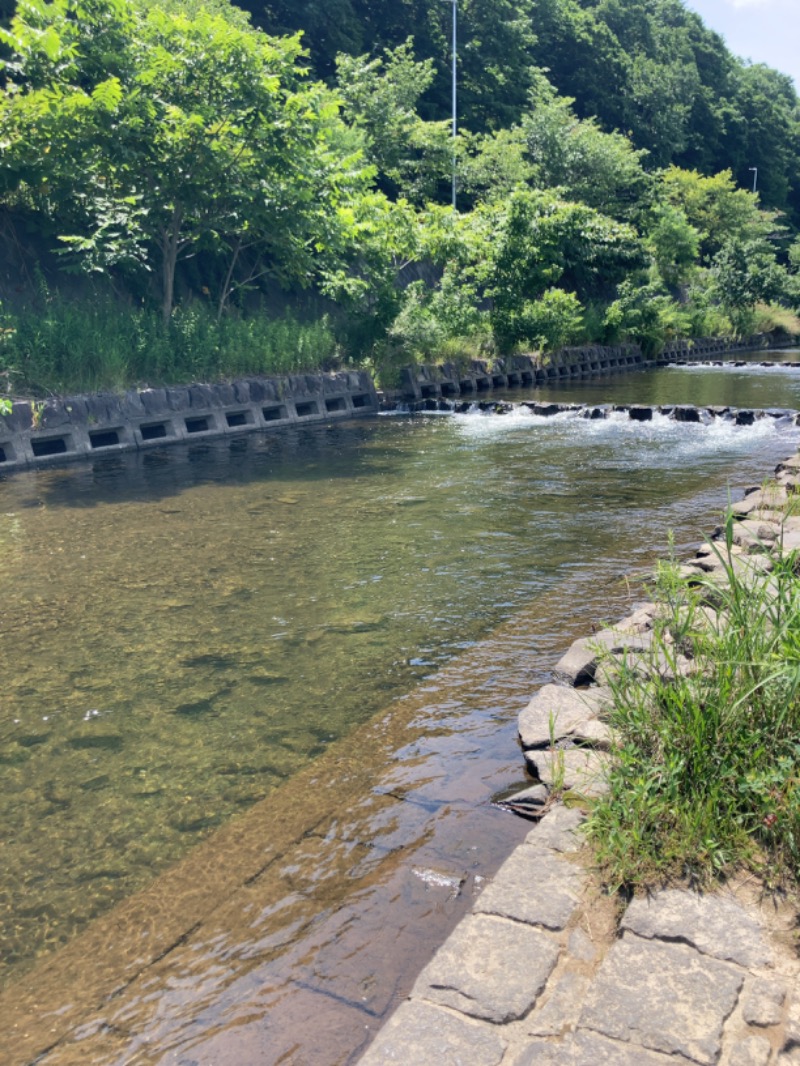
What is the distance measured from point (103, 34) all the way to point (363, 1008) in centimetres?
1573

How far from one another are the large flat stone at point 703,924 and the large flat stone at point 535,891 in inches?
7.8

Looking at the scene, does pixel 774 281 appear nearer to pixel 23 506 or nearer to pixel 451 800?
pixel 23 506

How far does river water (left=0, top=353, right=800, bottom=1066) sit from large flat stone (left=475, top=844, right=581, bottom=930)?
0.91 feet

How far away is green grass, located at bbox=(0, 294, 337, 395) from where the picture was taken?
45.0ft

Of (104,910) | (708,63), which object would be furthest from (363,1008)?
(708,63)

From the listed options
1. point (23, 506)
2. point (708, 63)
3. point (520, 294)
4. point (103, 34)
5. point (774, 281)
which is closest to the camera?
point (23, 506)

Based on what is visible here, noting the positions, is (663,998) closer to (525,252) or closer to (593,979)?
(593,979)

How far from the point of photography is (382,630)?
5855mm

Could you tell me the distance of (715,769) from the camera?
9.89 feet

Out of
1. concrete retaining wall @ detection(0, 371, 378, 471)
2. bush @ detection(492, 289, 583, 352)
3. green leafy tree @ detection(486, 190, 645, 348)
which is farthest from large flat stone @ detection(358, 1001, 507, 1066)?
bush @ detection(492, 289, 583, 352)

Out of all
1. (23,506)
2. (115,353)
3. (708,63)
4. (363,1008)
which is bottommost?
(363,1008)

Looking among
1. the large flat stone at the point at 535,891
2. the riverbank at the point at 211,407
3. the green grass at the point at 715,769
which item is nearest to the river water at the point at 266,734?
the large flat stone at the point at 535,891

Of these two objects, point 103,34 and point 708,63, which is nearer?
point 103,34

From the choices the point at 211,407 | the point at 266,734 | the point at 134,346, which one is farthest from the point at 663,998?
the point at 134,346
